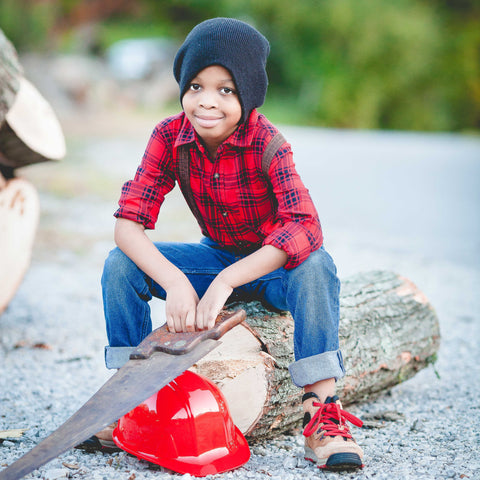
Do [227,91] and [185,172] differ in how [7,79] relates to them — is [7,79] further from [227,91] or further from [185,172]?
[227,91]

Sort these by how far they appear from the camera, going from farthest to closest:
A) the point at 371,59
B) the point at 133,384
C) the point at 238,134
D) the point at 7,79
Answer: the point at 371,59
the point at 7,79
the point at 238,134
the point at 133,384

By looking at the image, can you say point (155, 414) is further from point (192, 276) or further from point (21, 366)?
point (21, 366)

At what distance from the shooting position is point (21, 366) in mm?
3086

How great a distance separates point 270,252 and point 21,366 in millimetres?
1612

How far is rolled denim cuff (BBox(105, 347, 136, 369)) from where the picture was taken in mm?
2145

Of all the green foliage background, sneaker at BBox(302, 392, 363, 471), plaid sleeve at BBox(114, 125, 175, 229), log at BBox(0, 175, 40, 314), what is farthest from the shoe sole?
the green foliage background

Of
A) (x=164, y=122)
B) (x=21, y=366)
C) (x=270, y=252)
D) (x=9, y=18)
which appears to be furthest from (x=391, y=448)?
(x=9, y=18)

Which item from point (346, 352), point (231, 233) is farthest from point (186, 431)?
point (346, 352)

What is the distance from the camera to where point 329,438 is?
6.59 ft

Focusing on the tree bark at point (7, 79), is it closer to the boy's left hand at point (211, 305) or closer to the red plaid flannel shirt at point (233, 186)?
the red plaid flannel shirt at point (233, 186)

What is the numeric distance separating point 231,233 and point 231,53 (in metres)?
0.64

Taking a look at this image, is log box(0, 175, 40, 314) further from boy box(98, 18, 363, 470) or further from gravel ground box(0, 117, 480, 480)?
boy box(98, 18, 363, 470)

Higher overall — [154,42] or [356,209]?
[154,42]

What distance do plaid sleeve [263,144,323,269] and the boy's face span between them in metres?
0.21
